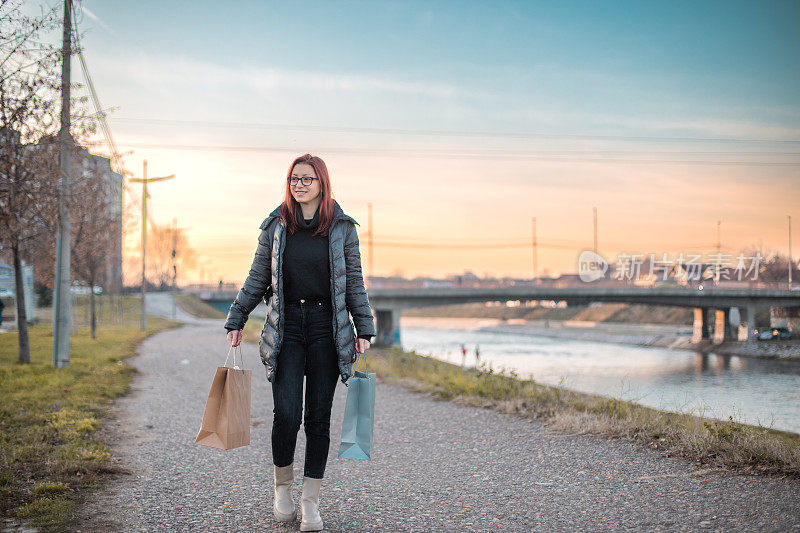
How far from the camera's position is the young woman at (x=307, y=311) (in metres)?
3.93

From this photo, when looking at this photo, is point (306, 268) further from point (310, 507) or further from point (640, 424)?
point (640, 424)

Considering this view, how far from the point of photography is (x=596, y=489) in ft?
15.5

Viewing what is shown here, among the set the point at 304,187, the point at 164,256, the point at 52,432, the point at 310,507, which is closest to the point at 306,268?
the point at 304,187

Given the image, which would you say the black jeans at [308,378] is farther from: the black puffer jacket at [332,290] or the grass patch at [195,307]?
the grass patch at [195,307]

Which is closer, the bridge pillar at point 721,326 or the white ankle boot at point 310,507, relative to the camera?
the white ankle boot at point 310,507

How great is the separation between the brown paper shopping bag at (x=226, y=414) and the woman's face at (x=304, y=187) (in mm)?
1038

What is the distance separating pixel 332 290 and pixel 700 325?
64839mm

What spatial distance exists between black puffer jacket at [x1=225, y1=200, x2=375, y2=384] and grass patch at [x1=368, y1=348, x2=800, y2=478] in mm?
3120

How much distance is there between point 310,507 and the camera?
3920mm

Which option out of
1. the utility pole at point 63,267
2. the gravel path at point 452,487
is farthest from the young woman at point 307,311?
the utility pole at point 63,267

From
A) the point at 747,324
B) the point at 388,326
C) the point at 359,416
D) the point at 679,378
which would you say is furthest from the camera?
the point at 747,324

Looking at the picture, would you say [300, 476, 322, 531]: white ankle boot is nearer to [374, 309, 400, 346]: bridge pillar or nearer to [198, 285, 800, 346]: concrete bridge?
[198, 285, 800, 346]: concrete bridge

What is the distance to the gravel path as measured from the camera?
4027 mm

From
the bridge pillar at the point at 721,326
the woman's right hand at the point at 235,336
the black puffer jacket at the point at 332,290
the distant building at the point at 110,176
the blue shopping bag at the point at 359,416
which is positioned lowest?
the bridge pillar at the point at 721,326
